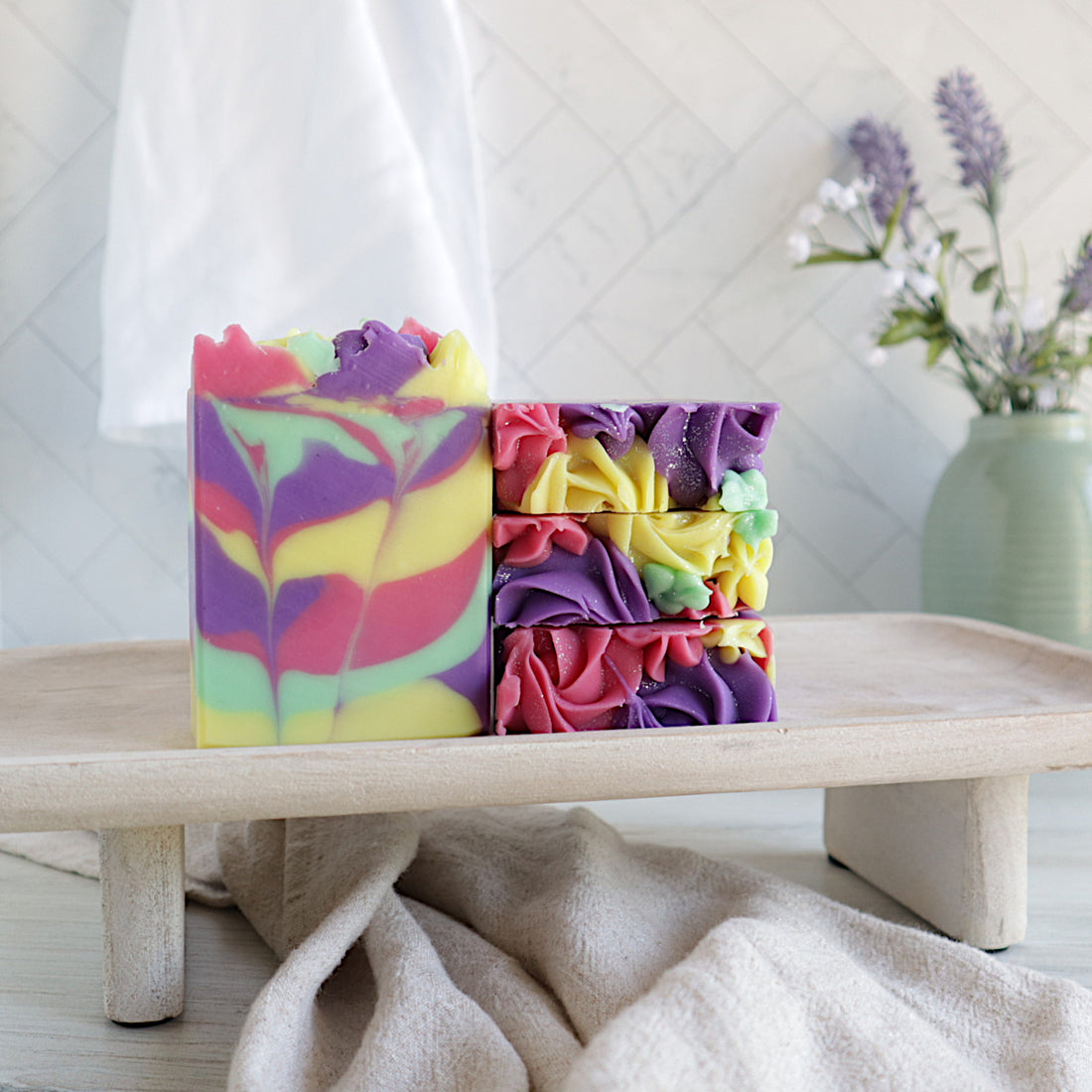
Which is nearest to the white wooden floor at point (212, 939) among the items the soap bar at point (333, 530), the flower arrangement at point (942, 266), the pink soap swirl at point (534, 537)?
the soap bar at point (333, 530)

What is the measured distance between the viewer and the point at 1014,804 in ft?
2.11

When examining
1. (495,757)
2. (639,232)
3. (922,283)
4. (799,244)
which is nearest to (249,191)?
(639,232)

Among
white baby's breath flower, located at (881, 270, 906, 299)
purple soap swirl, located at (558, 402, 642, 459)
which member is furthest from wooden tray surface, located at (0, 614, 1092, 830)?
white baby's breath flower, located at (881, 270, 906, 299)

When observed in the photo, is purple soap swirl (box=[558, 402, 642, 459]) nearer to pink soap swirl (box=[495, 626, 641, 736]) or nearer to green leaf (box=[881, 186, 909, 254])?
Result: pink soap swirl (box=[495, 626, 641, 736])

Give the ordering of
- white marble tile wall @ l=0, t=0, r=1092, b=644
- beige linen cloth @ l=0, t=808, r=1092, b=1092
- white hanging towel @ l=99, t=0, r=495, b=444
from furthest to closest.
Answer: white marble tile wall @ l=0, t=0, r=1092, b=644, white hanging towel @ l=99, t=0, r=495, b=444, beige linen cloth @ l=0, t=808, r=1092, b=1092

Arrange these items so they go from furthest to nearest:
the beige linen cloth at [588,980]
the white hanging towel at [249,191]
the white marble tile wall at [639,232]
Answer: the white marble tile wall at [639,232], the white hanging towel at [249,191], the beige linen cloth at [588,980]

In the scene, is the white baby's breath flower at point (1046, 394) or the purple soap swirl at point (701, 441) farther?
the white baby's breath flower at point (1046, 394)

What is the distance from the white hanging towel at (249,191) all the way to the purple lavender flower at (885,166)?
1.48ft

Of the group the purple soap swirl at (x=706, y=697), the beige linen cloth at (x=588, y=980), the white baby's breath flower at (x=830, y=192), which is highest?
the white baby's breath flower at (x=830, y=192)

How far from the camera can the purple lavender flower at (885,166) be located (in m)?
1.15

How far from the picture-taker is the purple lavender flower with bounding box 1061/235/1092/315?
1080 mm

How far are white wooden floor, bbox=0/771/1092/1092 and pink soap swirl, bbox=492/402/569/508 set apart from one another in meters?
0.30

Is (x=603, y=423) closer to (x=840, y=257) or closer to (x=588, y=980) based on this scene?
(x=588, y=980)

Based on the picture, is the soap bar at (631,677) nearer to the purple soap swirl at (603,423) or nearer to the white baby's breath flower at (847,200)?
the purple soap swirl at (603,423)
